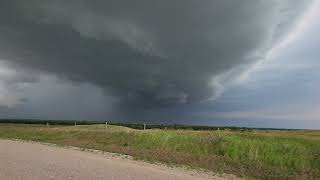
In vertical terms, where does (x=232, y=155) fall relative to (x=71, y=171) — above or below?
above

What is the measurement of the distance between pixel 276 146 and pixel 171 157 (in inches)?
458

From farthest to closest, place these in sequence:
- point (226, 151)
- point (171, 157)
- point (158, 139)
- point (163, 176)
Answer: point (158, 139)
point (226, 151)
point (171, 157)
point (163, 176)

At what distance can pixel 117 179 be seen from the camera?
19.8 metres

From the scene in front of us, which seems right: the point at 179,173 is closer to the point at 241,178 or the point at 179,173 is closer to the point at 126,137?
the point at 241,178

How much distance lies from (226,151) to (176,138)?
9.16 m

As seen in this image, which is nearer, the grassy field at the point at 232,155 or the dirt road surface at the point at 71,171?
the dirt road surface at the point at 71,171

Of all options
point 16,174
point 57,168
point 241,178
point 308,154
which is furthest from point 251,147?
point 16,174

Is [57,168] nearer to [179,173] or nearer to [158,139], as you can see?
[179,173]

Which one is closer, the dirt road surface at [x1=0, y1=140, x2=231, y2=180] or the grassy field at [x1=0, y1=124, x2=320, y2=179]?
the dirt road surface at [x1=0, y1=140, x2=231, y2=180]

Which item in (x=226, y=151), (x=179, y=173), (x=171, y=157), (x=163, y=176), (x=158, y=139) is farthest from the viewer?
(x=158, y=139)

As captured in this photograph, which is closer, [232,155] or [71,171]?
[71,171]

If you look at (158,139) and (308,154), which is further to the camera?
(158,139)

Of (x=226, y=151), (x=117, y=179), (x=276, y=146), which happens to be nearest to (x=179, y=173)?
(x=117, y=179)

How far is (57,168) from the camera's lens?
22.5 m
